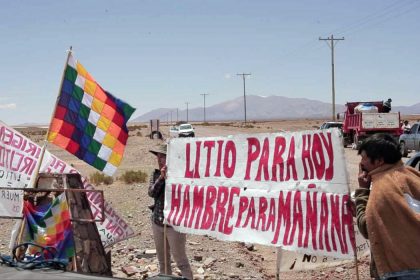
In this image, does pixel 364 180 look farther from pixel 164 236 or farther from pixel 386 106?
pixel 386 106

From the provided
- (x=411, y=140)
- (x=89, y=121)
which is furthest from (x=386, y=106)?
(x=89, y=121)

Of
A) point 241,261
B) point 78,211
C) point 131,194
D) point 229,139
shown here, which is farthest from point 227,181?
point 131,194

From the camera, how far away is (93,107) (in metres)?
6.71

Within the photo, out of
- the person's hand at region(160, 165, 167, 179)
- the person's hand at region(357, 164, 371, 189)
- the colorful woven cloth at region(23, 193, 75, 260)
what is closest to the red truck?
the person's hand at region(160, 165, 167, 179)

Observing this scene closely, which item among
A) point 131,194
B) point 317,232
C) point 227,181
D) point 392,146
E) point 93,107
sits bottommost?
point 131,194

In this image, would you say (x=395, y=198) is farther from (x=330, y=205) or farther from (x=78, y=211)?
(x=78, y=211)

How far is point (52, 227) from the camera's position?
5570 mm

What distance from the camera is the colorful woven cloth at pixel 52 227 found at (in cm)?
542

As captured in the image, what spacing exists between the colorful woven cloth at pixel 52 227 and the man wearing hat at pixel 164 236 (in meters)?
0.91

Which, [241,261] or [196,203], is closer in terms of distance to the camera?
[196,203]

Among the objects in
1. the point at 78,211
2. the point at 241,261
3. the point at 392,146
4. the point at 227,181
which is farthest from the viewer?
the point at 241,261

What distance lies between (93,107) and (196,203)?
2078 millimetres

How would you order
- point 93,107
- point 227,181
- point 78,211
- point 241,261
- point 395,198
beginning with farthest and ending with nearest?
point 241,261
point 93,107
point 78,211
point 227,181
point 395,198

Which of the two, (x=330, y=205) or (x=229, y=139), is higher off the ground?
(x=229, y=139)
